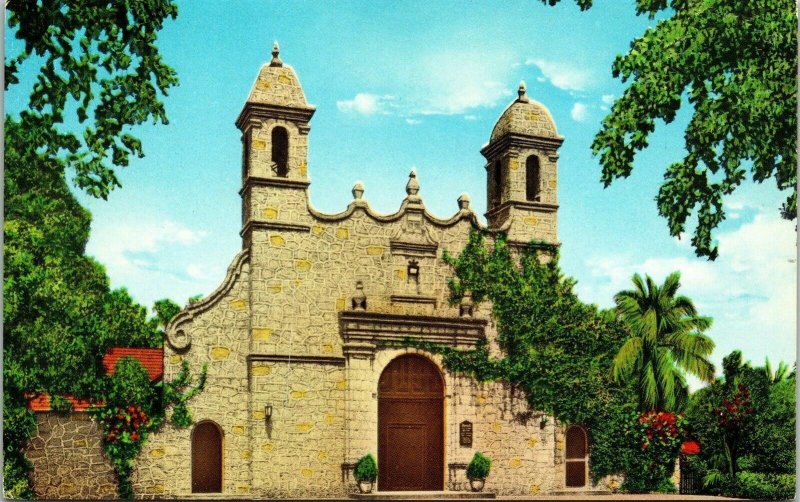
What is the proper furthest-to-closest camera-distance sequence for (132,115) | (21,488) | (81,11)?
1. (21,488)
2. (132,115)
3. (81,11)

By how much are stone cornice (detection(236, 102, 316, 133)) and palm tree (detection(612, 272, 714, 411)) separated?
24.5 ft

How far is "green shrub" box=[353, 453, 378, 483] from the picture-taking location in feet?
68.2

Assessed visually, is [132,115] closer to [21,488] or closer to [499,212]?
[21,488]

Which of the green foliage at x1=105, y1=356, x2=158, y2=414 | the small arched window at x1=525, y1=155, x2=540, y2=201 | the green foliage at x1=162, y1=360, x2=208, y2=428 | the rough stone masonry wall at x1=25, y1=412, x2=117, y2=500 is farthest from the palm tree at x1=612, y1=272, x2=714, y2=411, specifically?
the rough stone masonry wall at x1=25, y1=412, x2=117, y2=500

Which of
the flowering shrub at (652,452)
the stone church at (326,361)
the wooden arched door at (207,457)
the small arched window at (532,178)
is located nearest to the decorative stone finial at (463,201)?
the stone church at (326,361)

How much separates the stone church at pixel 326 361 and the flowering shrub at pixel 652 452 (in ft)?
3.24

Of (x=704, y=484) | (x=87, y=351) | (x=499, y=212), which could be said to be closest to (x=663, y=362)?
(x=704, y=484)

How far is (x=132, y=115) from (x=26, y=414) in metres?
6.10

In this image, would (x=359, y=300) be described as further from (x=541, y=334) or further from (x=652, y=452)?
(x=652, y=452)

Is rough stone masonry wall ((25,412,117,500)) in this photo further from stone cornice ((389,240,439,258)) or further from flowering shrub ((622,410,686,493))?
flowering shrub ((622,410,686,493))

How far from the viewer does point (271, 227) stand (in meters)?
21.4

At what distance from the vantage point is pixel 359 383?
21219 millimetres

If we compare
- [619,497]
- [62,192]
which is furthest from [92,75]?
[619,497]

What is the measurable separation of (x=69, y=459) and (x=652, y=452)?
11.6m
